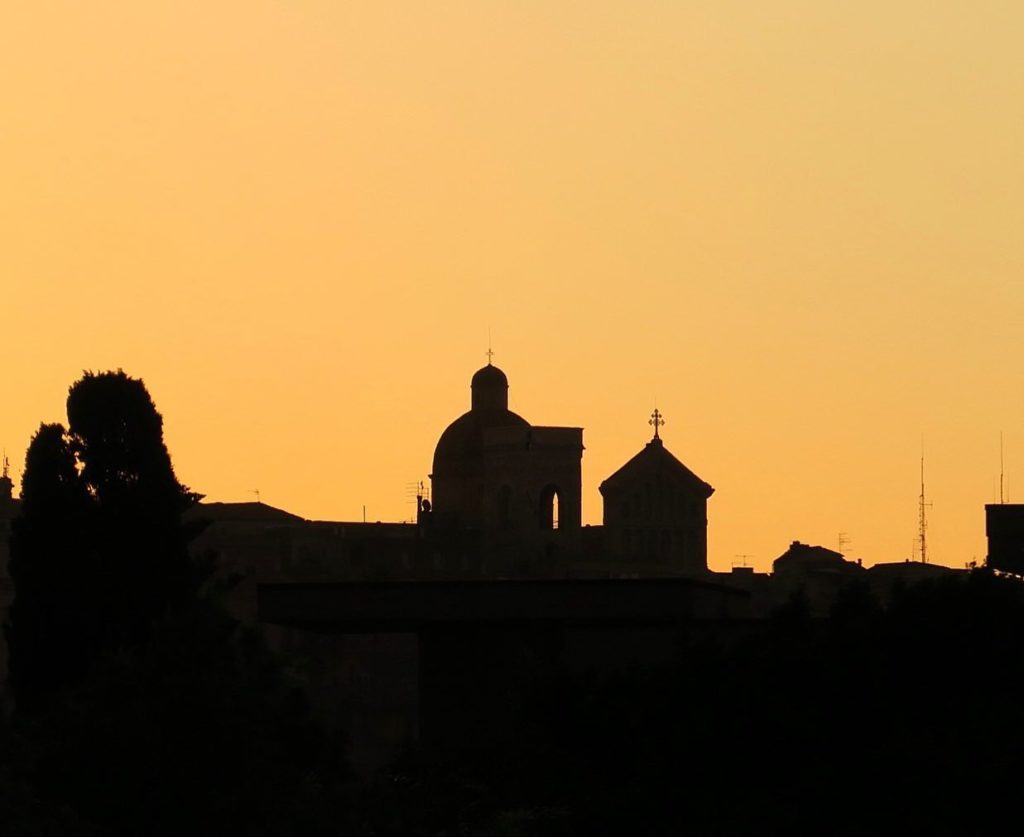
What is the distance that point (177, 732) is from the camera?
113 feet

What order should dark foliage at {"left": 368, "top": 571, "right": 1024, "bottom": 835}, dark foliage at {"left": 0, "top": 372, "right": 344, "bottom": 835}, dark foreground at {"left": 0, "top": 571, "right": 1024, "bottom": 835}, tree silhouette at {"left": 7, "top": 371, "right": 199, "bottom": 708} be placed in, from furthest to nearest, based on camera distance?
tree silhouette at {"left": 7, "top": 371, "right": 199, "bottom": 708}
dark foliage at {"left": 0, "top": 372, "right": 344, "bottom": 835}
dark foreground at {"left": 0, "top": 571, "right": 1024, "bottom": 835}
dark foliage at {"left": 368, "top": 571, "right": 1024, "bottom": 835}

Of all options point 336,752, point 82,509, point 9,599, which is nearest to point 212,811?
point 336,752

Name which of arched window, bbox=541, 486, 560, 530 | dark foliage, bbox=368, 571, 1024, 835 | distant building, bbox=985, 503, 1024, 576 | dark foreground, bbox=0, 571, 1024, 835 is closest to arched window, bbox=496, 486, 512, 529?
arched window, bbox=541, 486, 560, 530

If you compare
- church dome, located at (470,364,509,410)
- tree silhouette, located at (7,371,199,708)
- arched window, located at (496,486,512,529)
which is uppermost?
church dome, located at (470,364,509,410)

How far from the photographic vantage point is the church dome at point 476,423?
143750 millimetres

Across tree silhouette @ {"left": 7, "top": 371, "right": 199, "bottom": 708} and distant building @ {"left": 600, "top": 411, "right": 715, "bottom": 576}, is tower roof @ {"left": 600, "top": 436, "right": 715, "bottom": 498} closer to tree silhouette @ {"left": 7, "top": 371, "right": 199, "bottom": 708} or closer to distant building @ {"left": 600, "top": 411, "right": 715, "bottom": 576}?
distant building @ {"left": 600, "top": 411, "right": 715, "bottom": 576}

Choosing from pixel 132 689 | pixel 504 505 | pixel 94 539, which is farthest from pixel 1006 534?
pixel 504 505

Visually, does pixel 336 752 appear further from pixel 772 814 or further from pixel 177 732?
pixel 772 814

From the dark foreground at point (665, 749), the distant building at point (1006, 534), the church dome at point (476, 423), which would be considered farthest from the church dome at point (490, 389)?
the dark foreground at point (665, 749)

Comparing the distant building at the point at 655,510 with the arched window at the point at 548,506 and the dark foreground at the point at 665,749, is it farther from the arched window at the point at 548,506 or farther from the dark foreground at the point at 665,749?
the dark foreground at the point at 665,749

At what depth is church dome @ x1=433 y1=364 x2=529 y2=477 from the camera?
143750mm

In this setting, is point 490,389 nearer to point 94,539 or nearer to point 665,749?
point 94,539

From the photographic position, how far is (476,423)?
145 metres

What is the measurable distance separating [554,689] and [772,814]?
12.4 feet
